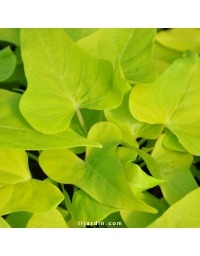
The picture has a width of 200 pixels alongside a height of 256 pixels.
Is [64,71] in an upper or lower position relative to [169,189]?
upper

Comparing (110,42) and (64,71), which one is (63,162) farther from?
(110,42)

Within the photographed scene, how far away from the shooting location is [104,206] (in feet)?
1.42

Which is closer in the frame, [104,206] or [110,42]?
[104,206]

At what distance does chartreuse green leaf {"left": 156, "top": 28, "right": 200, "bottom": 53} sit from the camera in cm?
73

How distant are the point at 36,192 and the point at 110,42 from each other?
277mm

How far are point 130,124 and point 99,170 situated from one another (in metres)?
0.12

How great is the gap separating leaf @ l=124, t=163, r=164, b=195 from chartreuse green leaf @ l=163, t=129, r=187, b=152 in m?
0.10

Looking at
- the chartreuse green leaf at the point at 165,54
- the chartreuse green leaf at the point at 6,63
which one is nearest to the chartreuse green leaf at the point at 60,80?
the chartreuse green leaf at the point at 6,63

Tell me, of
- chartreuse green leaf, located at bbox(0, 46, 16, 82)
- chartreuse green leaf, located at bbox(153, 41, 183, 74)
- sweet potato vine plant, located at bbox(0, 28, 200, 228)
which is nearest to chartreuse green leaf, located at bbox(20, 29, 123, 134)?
sweet potato vine plant, located at bbox(0, 28, 200, 228)

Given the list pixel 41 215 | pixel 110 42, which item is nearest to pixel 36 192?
pixel 41 215

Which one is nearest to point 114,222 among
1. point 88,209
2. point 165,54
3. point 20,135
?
point 88,209

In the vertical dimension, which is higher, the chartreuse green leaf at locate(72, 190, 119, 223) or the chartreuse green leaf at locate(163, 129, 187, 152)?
the chartreuse green leaf at locate(163, 129, 187, 152)

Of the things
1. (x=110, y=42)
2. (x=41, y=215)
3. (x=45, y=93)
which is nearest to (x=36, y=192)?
(x=41, y=215)

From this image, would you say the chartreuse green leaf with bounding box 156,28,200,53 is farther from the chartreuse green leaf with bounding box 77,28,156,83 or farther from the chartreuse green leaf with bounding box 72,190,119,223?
the chartreuse green leaf with bounding box 72,190,119,223
